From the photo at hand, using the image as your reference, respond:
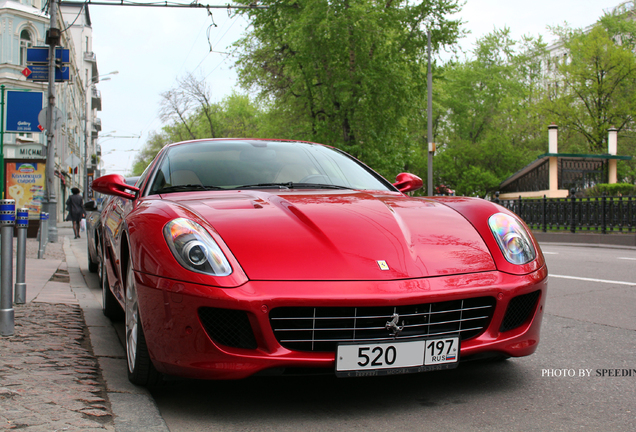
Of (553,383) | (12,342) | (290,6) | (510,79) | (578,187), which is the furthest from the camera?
(510,79)

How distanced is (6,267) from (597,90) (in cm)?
3667

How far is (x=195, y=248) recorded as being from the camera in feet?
8.87

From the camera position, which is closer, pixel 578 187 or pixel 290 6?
pixel 290 6

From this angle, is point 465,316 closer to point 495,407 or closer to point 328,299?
point 495,407

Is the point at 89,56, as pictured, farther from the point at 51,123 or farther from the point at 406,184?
the point at 406,184

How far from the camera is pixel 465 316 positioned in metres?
2.74

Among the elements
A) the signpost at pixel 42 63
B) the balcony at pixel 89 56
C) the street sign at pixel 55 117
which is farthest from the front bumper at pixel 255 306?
the balcony at pixel 89 56

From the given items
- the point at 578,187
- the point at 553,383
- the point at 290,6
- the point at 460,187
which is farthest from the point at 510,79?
the point at 553,383

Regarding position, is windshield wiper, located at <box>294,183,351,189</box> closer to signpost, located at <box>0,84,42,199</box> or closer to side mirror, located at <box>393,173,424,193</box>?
side mirror, located at <box>393,173,424,193</box>

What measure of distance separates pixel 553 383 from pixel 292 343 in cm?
144

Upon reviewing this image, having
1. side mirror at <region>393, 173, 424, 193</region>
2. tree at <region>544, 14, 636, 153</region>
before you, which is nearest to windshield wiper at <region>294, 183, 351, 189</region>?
side mirror at <region>393, 173, 424, 193</region>

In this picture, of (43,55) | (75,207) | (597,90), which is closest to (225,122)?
(597,90)

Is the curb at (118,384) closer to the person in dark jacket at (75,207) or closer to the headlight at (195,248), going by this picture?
the headlight at (195,248)

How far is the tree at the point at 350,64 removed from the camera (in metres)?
24.5
